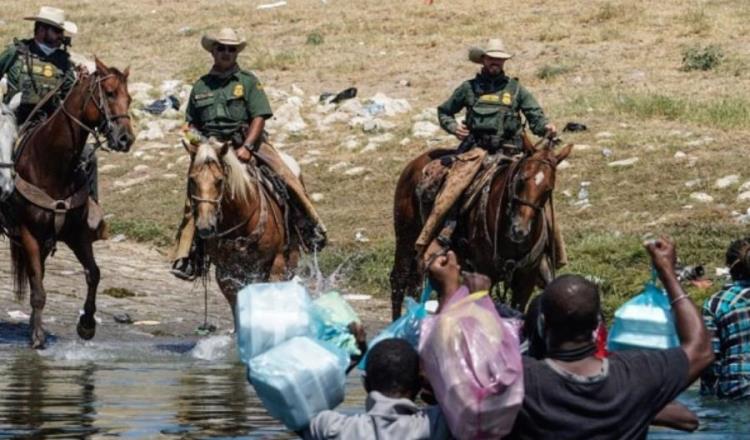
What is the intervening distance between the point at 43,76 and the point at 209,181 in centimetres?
211

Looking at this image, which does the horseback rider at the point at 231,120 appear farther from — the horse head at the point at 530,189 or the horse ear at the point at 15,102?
the horse head at the point at 530,189

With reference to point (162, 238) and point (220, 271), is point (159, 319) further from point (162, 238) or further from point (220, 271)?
point (162, 238)

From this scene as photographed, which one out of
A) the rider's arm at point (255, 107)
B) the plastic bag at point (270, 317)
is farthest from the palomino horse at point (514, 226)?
the plastic bag at point (270, 317)

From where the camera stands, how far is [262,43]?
35.2 metres

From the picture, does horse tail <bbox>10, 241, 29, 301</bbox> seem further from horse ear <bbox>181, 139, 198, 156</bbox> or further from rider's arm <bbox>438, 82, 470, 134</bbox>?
rider's arm <bbox>438, 82, 470, 134</bbox>

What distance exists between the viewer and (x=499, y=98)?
14984 millimetres

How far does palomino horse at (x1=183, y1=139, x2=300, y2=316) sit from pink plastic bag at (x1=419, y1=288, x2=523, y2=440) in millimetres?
7863

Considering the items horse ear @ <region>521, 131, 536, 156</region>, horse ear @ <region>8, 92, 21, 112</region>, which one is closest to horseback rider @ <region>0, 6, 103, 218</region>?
horse ear @ <region>8, 92, 21, 112</region>

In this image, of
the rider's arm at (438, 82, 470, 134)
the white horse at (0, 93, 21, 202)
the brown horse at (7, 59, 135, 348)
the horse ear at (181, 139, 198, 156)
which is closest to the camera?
the horse ear at (181, 139, 198, 156)

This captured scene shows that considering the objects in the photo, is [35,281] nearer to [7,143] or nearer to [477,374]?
[7,143]

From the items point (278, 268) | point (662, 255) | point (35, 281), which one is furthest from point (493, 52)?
point (662, 255)

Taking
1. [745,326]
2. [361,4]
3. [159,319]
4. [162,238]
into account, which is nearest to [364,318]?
[159,319]

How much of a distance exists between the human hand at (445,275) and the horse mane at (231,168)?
285 inches

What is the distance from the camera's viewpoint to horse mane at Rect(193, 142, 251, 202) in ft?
45.4
